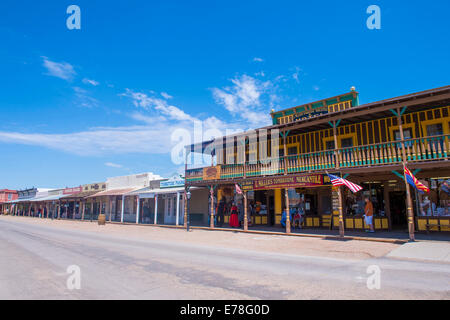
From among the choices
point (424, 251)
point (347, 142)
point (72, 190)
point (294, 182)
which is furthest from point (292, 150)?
point (72, 190)

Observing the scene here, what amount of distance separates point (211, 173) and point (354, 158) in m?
9.70

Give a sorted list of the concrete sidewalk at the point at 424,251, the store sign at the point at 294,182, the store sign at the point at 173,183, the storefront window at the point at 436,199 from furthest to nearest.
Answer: the store sign at the point at 173,183, the store sign at the point at 294,182, the storefront window at the point at 436,199, the concrete sidewalk at the point at 424,251

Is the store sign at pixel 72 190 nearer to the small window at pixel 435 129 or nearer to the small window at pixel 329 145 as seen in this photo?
the small window at pixel 329 145

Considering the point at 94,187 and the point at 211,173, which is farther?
the point at 94,187

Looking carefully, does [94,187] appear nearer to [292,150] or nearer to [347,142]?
[292,150]

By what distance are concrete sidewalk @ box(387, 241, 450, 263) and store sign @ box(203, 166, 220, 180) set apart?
38.9 ft

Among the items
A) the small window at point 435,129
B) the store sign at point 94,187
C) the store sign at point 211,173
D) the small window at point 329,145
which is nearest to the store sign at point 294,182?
the small window at point 329,145

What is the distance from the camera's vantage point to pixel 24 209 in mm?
61406

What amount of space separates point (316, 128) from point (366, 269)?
38.5 ft

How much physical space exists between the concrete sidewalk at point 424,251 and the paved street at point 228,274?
0.23ft

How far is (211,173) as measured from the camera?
2084 centimetres

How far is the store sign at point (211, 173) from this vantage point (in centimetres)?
2041

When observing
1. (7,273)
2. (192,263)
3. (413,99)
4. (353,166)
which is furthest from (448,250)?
(7,273)
